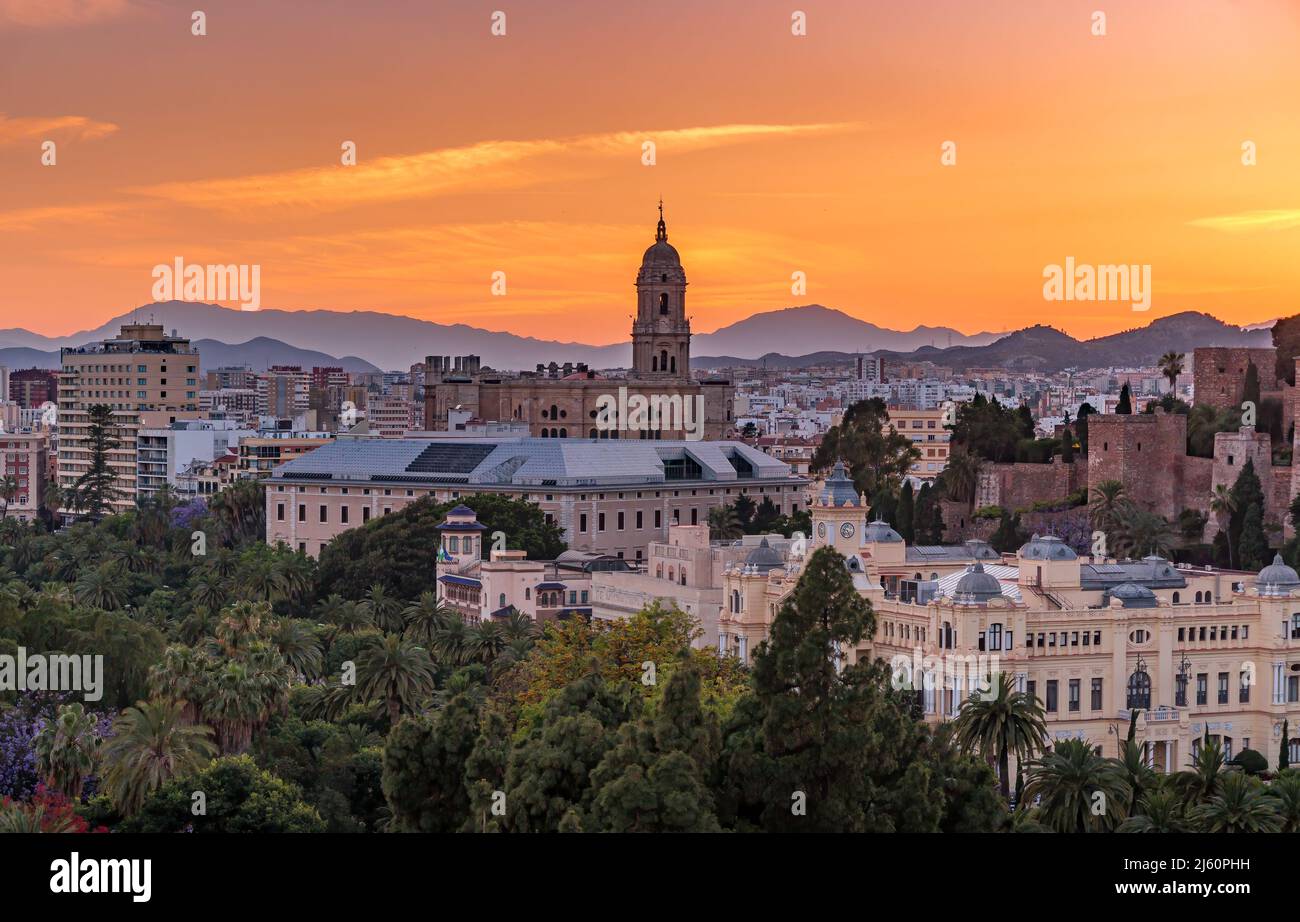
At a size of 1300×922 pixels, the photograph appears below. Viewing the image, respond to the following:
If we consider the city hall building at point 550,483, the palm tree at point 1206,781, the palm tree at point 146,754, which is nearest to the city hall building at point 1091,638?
the palm tree at point 1206,781

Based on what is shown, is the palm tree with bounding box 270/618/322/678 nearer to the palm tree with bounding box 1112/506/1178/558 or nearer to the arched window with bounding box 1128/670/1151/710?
the arched window with bounding box 1128/670/1151/710

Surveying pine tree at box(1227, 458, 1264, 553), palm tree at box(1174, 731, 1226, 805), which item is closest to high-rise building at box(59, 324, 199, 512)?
pine tree at box(1227, 458, 1264, 553)

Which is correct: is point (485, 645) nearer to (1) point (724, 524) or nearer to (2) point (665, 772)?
(2) point (665, 772)

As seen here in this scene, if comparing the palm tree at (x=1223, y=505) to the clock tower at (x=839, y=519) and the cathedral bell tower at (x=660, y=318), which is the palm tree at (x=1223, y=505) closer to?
the clock tower at (x=839, y=519)

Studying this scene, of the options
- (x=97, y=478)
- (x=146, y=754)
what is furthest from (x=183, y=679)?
(x=97, y=478)
